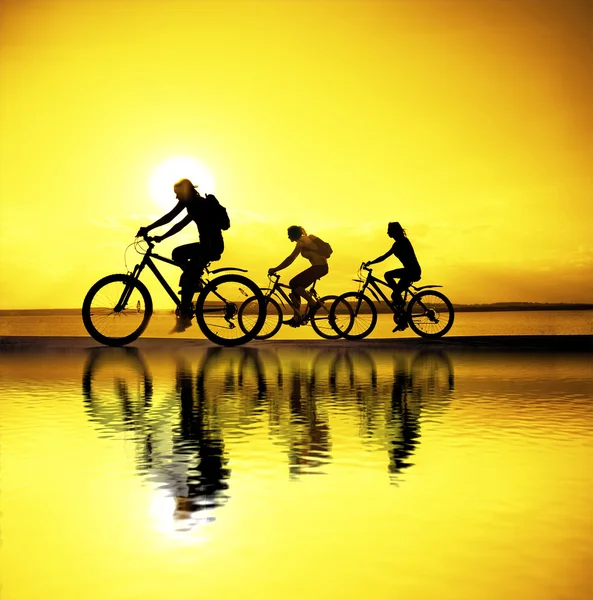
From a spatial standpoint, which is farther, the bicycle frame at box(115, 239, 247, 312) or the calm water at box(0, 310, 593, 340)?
the calm water at box(0, 310, 593, 340)

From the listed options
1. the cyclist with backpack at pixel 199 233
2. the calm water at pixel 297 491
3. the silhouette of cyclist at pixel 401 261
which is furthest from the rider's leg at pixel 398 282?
the calm water at pixel 297 491

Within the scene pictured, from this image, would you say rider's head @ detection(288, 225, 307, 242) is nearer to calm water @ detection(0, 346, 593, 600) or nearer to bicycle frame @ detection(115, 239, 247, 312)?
bicycle frame @ detection(115, 239, 247, 312)

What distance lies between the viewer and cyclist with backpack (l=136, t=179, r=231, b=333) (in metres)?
16.3

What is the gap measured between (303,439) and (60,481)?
2.17m

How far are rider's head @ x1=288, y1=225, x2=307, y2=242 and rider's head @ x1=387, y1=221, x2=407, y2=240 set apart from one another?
1925 mm

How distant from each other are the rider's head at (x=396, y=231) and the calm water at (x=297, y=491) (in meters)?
8.54

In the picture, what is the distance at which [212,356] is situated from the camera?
16.6m

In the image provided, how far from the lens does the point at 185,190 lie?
1630 cm

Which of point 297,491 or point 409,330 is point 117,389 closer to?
point 297,491

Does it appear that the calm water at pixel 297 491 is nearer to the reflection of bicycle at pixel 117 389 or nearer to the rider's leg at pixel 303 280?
the reflection of bicycle at pixel 117 389

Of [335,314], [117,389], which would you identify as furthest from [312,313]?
[117,389]

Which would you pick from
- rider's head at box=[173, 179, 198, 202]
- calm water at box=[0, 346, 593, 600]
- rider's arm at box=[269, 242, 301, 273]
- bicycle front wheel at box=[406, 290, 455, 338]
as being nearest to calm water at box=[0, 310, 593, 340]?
bicycle front wheel at box=[406, 290, 455, 338]

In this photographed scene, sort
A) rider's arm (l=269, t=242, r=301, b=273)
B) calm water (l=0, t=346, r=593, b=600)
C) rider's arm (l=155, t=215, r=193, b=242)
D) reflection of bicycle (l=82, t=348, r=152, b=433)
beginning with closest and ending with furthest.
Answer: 1. calm water (l=0, t=346, r=593, b=600)
2. reflection of bicycle (l=82, t=348, r=152, b=433)
3. rider's arm (l=155, t=215, r=193, b=242)
4. rider's arm (l=269, t=242, r=301, b=273)

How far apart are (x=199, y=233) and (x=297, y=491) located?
1076cm
